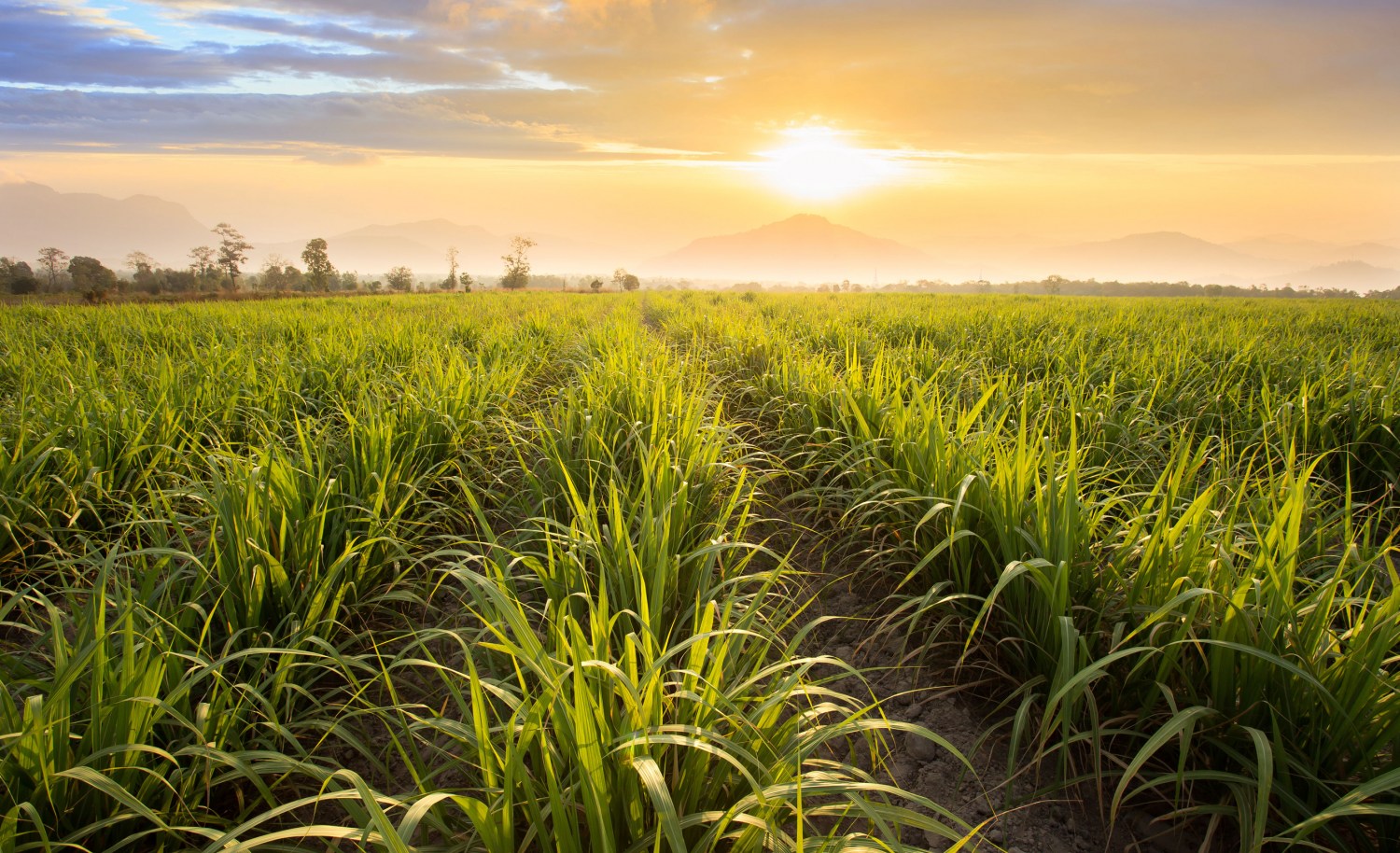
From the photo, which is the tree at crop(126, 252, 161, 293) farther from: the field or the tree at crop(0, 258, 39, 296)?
the field

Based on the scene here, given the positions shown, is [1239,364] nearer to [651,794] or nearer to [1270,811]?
[1270,811]

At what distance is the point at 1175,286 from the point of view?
46.2 m

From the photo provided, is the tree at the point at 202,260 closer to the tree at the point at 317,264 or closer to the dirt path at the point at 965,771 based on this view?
the tree at the point at 317,264

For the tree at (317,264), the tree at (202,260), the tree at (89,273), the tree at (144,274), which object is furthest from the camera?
the tree at (202,260)

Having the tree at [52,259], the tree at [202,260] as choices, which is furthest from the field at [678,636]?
the tree at [52,259]

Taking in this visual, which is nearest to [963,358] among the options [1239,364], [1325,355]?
[1239,364]

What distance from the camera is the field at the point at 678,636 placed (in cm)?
118

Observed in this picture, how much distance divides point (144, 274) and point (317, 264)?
45.1 ft

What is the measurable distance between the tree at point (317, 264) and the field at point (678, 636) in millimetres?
57863

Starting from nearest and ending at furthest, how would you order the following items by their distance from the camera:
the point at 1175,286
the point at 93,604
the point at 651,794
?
1. the point at 651,794
2. the point at 93,604
3. the point at 1175,286

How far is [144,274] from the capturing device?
50875 millimetres

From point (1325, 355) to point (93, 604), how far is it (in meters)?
8.33

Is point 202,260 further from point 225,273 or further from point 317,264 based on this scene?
point 317,264

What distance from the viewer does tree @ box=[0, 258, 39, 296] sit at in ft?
118
